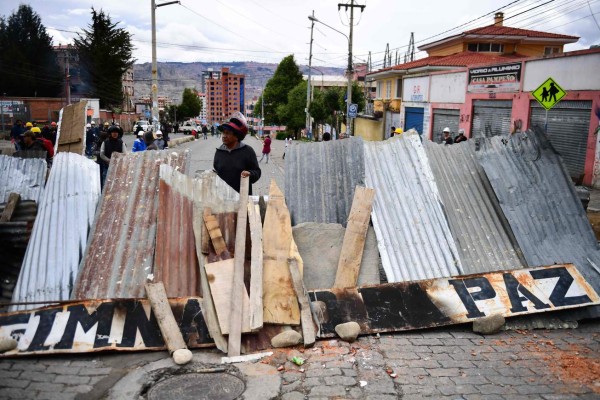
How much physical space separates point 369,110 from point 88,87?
108ft

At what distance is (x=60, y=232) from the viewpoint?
16.7 feet

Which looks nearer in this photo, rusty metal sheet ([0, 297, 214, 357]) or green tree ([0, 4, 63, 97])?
rusty metal sheet ([0, 297, 214, 357])

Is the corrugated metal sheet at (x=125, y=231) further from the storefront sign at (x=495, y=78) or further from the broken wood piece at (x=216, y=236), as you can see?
the storefront sign at (x=495, y=78)

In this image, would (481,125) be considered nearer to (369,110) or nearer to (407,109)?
(407,109)

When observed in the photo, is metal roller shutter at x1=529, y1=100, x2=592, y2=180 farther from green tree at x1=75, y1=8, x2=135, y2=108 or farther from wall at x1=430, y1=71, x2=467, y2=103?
green tree at x1=75, y1=8, x2=135, y2=108

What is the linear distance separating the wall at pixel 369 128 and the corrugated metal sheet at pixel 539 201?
98.6ft

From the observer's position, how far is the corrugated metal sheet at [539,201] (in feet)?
17.3

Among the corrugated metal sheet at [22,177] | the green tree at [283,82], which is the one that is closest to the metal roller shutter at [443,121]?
the corrugated metal sheet at [22,177]

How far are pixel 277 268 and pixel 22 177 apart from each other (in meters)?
4.32

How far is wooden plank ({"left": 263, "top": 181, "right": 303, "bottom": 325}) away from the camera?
4258 millimetres

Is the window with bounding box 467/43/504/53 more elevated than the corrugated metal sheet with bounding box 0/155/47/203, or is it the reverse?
the window with bounding box 467/43/504/53

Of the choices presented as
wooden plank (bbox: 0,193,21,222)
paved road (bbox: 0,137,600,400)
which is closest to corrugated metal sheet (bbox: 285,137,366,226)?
paved road (bbox: 0,137,600,400)

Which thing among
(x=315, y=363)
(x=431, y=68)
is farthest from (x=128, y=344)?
(x=431, y=68)

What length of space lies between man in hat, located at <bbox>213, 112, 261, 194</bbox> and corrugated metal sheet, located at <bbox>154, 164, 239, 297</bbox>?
41 cm
